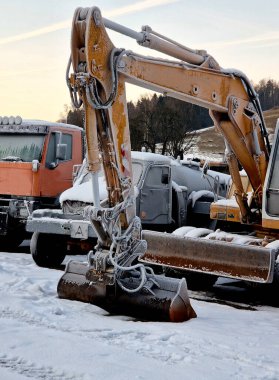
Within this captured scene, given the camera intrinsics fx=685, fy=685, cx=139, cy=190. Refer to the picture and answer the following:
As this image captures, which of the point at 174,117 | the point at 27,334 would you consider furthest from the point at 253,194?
the point at 174,117

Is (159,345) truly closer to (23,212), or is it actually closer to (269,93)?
(23,212)

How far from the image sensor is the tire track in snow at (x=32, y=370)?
5129mm

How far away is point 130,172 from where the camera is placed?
8.13 meters

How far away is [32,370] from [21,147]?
9123mm

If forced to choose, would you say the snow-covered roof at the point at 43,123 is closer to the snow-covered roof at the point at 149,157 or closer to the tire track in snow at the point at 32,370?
the snow-covered roof at the point at 149,157

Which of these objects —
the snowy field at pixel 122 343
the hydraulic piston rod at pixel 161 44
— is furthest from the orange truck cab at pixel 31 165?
the snowy field at pixel 122 343

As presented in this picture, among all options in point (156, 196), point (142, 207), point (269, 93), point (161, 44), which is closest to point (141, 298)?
point (161, 44)

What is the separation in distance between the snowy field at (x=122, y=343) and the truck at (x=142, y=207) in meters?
2.85

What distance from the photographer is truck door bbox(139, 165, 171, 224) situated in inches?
476

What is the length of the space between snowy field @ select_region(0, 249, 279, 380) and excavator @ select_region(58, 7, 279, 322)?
0.35 m

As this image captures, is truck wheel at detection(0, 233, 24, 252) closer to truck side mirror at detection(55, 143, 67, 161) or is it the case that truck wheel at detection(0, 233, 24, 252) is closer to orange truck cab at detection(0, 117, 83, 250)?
orange truck cab at detection(0, 117, 83, 250)

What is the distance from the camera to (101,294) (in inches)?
A: 304

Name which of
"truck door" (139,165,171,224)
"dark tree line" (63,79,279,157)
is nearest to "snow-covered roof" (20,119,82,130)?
"truck door" (139,165,171,224)

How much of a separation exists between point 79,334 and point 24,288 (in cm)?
234
